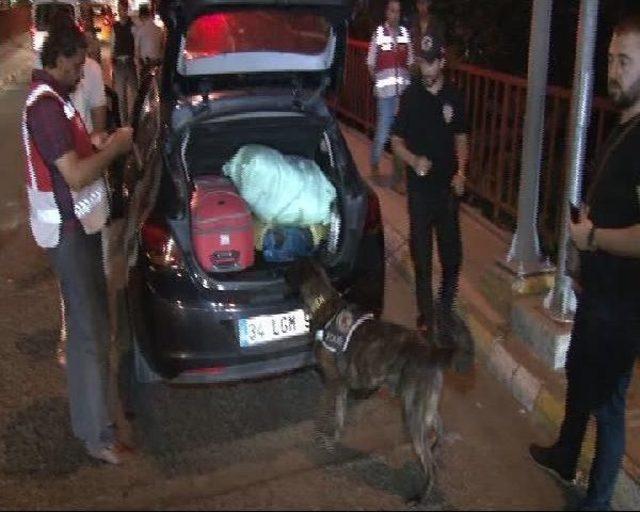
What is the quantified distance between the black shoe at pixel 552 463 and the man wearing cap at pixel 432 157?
141 cm

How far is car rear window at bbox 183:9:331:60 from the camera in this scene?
421 cm

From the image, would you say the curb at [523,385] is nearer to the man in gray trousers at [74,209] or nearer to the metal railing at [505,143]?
the metal railing at [505,143]

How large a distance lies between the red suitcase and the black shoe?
67.3 inches

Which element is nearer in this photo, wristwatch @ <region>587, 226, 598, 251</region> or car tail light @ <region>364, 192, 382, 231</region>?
wristwatch @ <region>587, 226, 598, 251</region>

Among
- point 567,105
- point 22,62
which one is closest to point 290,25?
point 567,105

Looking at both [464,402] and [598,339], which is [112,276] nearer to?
[464,402]

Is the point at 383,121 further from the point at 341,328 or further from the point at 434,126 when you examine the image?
the point at 341,328

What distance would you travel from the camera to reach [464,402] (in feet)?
13.6

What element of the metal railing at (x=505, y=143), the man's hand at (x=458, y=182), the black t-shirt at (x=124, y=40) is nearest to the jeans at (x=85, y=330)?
the man's hand at (x=458, y=182)

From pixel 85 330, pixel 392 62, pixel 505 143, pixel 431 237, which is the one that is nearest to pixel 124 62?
pixel 392 62

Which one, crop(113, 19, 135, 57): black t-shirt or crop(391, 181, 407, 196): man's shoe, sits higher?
crop(113, 19, 135, 57): black t-shirt

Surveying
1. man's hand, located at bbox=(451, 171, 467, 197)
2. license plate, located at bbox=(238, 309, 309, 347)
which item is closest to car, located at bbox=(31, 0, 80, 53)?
license plate, located at bbox=(238, 309, 309, 347)

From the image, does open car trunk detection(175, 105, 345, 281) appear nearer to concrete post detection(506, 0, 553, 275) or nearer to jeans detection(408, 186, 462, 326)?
jeans detection(408, 186, 462, 326)

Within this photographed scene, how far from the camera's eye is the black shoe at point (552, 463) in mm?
3350
